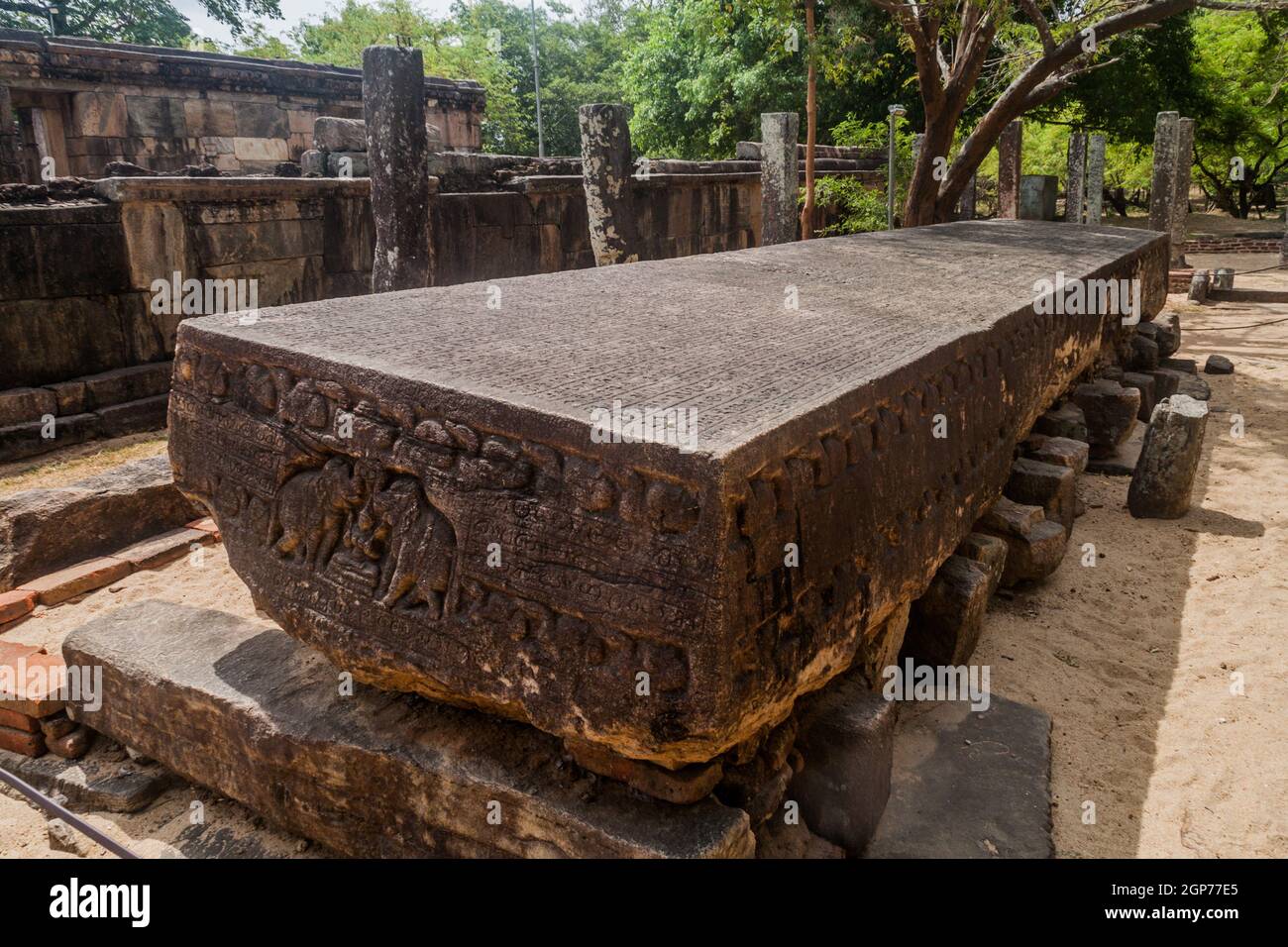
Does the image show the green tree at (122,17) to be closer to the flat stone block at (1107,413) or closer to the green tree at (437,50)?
the green tree at (437,50)

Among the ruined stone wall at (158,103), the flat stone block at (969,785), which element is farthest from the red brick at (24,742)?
the ruined stone wall at (158,103)

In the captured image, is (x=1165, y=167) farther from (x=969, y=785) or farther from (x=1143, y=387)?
(x=969, y=785)

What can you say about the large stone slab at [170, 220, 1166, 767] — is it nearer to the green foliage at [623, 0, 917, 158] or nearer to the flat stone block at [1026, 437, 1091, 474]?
the flat stone block at [1026, 437, 1091, 474]

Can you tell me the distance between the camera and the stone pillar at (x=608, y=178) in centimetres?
713

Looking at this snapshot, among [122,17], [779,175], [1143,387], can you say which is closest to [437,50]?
[122,17]

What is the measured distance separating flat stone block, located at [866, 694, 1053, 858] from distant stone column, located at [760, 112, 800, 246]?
6.50 metres

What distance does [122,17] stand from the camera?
19.8 m

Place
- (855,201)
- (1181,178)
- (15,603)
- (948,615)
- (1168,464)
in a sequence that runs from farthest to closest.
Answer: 1. (1181,178)
2. (855,201)
3. (1168,464)
4. (15,603)
5. (948,615)

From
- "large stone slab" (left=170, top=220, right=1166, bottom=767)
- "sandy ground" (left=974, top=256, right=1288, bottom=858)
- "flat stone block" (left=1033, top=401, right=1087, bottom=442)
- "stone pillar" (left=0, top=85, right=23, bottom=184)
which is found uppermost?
"stone pillar" (left=0, top=85, right=23, bottom=184)

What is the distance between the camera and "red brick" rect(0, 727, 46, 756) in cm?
249

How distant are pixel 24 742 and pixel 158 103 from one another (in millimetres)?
10131

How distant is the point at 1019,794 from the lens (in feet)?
7.49

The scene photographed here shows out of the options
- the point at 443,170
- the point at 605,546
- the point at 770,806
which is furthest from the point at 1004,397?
the point at 443,170

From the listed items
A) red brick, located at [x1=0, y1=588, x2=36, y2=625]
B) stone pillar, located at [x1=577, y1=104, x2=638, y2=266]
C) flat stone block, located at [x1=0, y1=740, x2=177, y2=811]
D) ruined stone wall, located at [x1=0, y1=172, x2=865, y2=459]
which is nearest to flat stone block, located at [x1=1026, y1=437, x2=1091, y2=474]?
flat stone block, located at [x1=0, y1=740, x2=177, y2=811]
